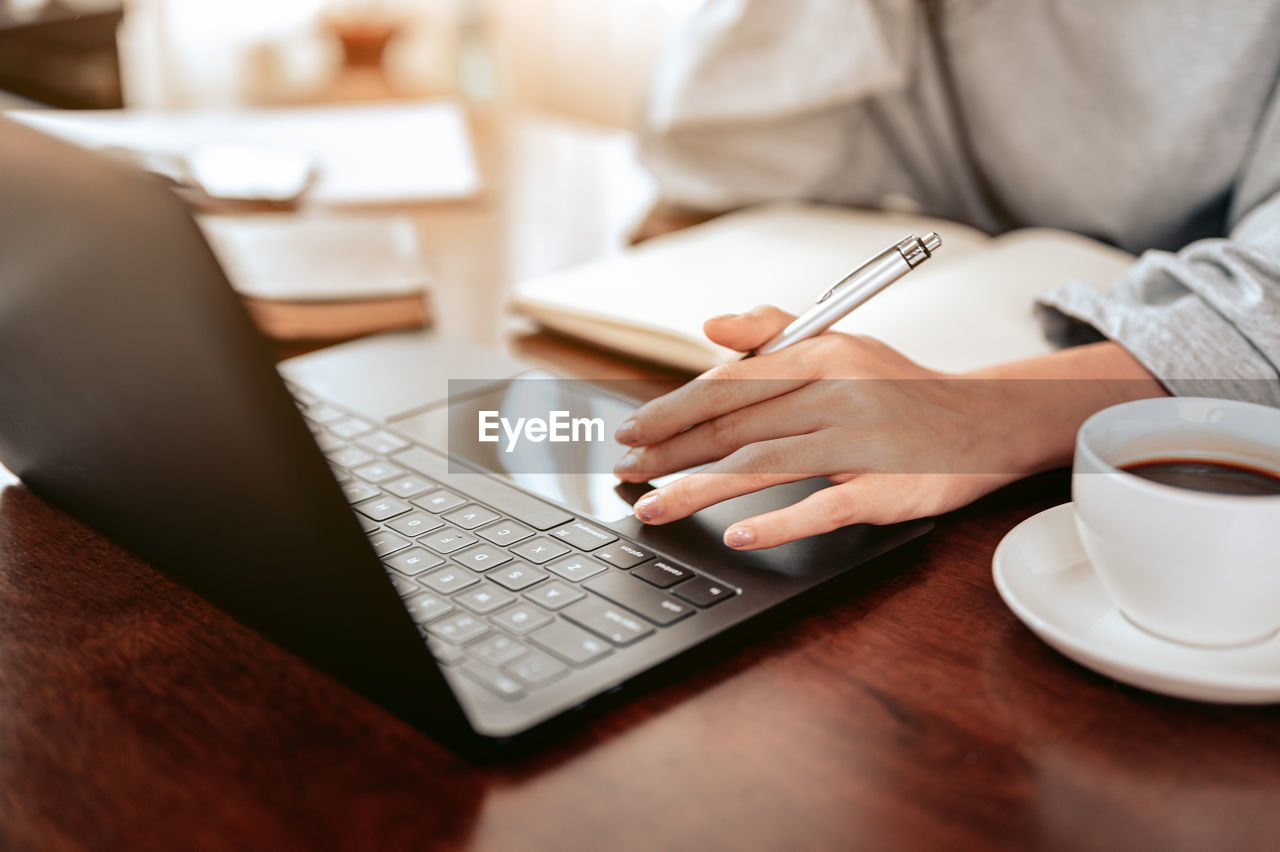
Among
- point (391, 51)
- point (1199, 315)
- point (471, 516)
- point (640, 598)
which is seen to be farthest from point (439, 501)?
point (391, 51)

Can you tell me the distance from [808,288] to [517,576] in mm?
393

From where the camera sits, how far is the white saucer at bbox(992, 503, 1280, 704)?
347 mm

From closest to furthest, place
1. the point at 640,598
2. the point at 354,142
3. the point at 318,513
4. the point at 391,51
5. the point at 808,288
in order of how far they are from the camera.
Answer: the point at 318,513 < the point at 640,598 < the point at 808,288 < the point at 354,142 < the point at 391,51

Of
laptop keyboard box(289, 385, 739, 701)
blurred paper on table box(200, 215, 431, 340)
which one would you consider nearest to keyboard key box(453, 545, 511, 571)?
laptop keyboard box(289, 385, 739, 701)

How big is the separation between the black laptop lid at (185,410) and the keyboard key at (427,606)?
1.4 inches

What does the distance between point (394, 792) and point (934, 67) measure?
877 mm

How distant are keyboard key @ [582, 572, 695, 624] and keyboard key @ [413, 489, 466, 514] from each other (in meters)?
0.10

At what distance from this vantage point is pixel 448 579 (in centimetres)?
42

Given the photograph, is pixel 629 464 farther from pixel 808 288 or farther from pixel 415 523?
pixel 808 288

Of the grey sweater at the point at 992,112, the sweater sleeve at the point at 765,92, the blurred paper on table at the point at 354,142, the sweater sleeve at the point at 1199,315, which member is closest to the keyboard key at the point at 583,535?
the sweater sleeve at the point at 1199,315

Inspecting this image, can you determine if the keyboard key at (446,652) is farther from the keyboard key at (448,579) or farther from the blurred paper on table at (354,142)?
the blurred paper on table at (354,142)

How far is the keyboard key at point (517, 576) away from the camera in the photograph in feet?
1.35

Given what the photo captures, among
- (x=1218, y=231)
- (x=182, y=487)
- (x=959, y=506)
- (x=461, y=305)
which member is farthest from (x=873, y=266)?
(x=1218, y=231)

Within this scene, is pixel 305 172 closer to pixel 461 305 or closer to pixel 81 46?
pixel 461 305
